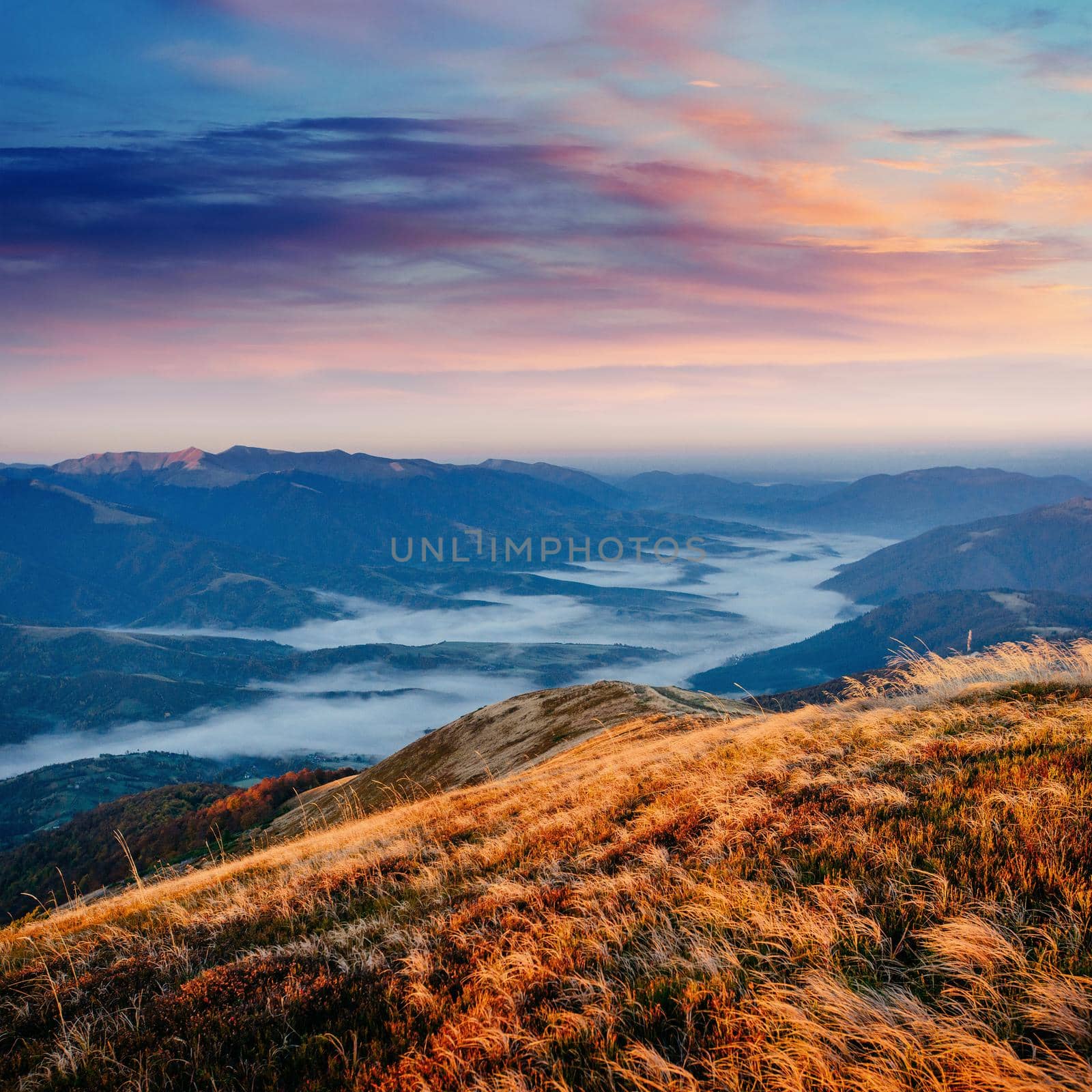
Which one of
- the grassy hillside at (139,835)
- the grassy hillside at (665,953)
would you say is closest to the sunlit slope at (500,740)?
the grassy hillside at (139,835)

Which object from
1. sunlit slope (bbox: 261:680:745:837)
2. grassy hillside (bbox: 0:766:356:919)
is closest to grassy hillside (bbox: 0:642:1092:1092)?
sunlit slope (bbox: 261:680:745:837)

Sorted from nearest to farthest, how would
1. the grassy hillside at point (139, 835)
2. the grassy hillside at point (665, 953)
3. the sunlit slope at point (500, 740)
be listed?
the grassy hillside at point (665, 953) < the sunlit slope at point (500, 740) < the grassy hillside at point (139, 835)

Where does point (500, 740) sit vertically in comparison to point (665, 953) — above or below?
below

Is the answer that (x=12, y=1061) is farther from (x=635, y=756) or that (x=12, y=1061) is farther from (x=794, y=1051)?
(x=635, y=756)

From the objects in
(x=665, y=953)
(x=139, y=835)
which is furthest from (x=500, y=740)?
(x=139, y=835)

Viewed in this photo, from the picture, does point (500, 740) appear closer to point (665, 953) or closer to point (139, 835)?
point (665, 953)

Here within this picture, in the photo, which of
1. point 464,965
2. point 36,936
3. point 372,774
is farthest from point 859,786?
point 372,774

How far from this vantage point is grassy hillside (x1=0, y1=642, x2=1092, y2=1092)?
4270mm

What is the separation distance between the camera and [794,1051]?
163 inches

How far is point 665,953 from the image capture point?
5.61 metres

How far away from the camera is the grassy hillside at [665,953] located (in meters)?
4.27

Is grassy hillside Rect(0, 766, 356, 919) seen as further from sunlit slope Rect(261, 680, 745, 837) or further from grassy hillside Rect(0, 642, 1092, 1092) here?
grassy hillside Rect(0, 642, 1092, 1092)

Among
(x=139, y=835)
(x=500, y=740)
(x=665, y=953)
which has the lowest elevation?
(x=139, y=835)

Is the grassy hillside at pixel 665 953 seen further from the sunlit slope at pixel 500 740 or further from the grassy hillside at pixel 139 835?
the grassy hillside at pixel 139 835
